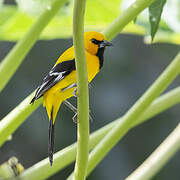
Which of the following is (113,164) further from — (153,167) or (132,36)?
(153,167)

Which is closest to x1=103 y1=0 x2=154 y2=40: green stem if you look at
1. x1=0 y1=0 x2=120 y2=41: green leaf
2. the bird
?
the bird

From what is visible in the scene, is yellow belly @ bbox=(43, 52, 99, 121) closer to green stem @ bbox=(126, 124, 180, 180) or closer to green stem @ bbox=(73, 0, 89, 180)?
green stem @ bbox=(126, 124, 180, 180)

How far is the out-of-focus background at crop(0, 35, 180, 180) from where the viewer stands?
4.51 meters

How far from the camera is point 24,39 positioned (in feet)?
4.25

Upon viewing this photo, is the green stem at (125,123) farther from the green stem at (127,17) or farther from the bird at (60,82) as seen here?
the bird at (60,82)

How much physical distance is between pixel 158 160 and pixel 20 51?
0.53m

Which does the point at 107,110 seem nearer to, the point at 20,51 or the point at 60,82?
the point at 60,82

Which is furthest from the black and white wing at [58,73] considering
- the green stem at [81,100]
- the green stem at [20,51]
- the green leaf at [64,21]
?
the green stem at [81,100]

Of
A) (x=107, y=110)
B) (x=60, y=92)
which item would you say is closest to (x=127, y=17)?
(x=60, y=92)

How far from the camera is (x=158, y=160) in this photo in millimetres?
1193

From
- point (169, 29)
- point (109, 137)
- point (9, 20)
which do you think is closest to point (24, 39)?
point (109, 137)

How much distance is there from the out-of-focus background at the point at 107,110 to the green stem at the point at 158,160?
308cm

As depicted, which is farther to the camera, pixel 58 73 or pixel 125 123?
pixel 58 73

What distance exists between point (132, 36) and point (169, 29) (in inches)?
144
